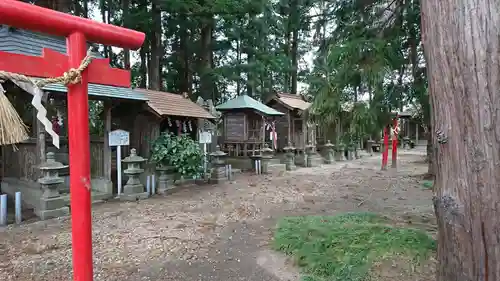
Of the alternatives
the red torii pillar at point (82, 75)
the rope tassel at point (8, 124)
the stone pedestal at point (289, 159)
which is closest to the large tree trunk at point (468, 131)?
the red torii pillar at point (82, 75)

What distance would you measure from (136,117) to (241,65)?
755cm

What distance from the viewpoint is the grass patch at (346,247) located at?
353 centimetres

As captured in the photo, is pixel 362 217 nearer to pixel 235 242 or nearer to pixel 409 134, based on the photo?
pixel 235 242

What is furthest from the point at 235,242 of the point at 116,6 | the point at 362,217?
the point at 116,6

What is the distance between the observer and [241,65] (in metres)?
16.1

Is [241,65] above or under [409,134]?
above

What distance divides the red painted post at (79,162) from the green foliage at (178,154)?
7.18 meters

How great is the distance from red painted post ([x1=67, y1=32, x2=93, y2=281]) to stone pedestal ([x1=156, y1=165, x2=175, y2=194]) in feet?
22.9

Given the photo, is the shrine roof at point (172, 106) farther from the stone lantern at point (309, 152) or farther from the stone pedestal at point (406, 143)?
the stone pedestal at point (406, 143)

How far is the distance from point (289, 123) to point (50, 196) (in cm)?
1237

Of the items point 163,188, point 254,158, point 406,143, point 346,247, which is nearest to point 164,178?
point 163,188

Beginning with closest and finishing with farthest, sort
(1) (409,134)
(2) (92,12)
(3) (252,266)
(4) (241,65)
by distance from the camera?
(3) (252,266) < (4) (241,65) < (2) (92,12) < (1) (409,134)

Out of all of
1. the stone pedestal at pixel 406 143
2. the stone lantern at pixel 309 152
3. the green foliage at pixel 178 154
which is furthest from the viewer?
the stone pedestal at pixel 406 143

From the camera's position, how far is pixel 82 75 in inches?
79.3
